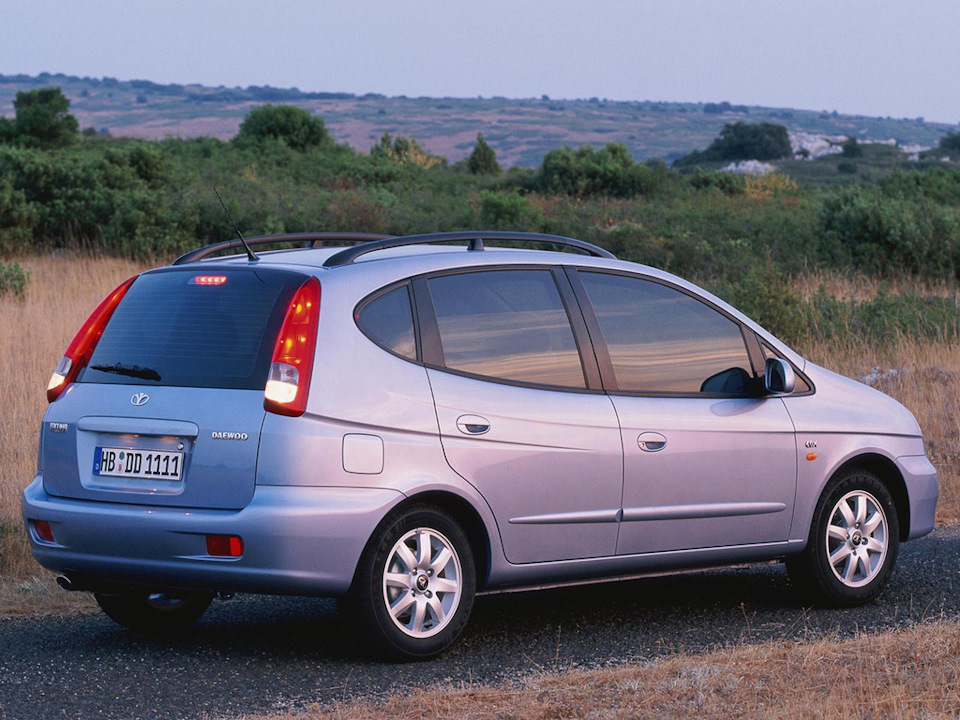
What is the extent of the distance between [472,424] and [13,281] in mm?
14795

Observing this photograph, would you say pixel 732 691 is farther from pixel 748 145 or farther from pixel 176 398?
pixel 748 145

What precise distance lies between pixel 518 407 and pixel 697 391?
1.09 metres

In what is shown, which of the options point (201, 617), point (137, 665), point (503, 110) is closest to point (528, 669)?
point (137, 665)

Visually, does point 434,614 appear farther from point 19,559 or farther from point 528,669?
point 19,559

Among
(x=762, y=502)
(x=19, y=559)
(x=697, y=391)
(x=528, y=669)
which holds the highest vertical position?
(x=697, y=391)

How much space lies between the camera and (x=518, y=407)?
571 centimetres

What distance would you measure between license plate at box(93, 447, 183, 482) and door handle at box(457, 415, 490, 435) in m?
1.10

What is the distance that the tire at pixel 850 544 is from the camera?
671 centimetres

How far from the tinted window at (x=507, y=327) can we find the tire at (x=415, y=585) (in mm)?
683

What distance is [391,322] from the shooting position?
18.2ft

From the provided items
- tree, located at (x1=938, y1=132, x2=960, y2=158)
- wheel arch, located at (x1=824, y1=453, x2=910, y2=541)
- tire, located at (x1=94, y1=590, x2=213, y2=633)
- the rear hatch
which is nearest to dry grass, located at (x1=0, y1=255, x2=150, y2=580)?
tire, located at (x1=94, y1=590, x2=213, y2=633)

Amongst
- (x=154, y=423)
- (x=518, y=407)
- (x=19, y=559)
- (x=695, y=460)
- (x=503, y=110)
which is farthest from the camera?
(x=503, y=110)

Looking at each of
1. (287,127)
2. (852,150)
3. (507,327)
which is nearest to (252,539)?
(507,327)

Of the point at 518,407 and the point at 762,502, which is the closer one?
the point at 518,407
